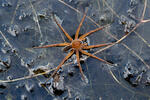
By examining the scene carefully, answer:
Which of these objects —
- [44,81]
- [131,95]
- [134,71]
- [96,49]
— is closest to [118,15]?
[96,49]

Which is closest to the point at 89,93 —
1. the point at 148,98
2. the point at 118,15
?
the point at 148,98

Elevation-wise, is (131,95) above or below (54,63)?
below

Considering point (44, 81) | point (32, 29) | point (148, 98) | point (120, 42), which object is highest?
point (32, 29)

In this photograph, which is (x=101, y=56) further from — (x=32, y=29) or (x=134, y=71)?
(x=32, y=29)

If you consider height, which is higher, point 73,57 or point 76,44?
point 76,44

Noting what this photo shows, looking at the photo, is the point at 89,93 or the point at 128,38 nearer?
the point at 89,93

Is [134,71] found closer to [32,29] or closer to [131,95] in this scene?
[131,95]
